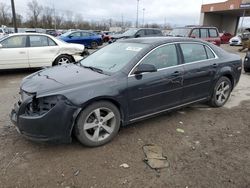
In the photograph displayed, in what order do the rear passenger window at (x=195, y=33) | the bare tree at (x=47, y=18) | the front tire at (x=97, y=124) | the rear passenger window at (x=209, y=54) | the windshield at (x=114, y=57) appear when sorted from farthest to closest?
the bare tree at (x=47, y=18)
the rear passenger window at (x=195, y=33)
the rear passenger window at (x=209, y=54)
the windshield at (x=114, y=57)
the front tire at (x=97, y=124)

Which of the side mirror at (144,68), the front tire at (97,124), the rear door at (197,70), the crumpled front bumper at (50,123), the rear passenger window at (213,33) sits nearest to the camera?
the crumpled front bumper at (50,123)

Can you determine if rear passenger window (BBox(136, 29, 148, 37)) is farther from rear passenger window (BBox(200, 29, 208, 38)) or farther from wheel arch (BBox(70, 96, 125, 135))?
wheel arch (BBox(70, 96, 125, 135))

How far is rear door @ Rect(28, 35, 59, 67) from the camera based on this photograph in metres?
8.16

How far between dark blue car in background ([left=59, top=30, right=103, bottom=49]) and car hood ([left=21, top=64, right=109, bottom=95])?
15.2m

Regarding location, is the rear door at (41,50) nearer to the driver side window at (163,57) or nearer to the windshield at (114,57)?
the windshield at (114,57)

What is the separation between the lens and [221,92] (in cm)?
521

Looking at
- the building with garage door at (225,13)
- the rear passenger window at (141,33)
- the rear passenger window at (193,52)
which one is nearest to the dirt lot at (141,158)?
the rear passenger window at (193,52)

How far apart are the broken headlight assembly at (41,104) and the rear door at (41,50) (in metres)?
5.59

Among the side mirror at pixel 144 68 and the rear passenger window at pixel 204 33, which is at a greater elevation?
the rear passenger window at pixel 204 33

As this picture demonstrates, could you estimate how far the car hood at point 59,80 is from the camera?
10.4 ft

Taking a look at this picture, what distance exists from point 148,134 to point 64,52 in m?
5.90

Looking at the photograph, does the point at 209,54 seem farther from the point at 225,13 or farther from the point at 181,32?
the point at 225,13

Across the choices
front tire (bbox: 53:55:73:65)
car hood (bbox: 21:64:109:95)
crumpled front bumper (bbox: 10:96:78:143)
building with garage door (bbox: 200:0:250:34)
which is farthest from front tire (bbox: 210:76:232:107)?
building with garage door (bbox: 200:0:250:34)

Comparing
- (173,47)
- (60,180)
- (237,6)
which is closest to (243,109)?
(173,47)
